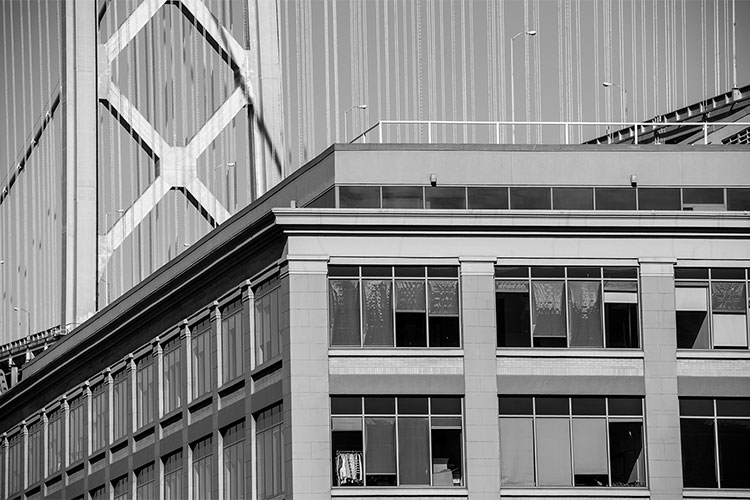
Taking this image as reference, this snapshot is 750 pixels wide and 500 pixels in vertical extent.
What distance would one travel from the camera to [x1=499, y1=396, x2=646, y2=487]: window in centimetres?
5997

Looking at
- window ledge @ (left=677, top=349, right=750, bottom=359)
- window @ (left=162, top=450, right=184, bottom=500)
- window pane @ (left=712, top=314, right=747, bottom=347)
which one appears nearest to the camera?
window ledge @ (left=677, top=349, right=750, bottom=359)

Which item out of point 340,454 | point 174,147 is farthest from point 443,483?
point 174,147

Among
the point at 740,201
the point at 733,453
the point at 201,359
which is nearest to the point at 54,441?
the point at 201,359

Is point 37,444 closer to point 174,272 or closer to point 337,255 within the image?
point 174,272

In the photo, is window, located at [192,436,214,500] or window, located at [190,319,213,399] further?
window, located at [190,319,213,399]

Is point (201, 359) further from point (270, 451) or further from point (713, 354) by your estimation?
point (713, 354)

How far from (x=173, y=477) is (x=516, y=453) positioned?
15940 mm

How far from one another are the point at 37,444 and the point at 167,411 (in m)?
21.9

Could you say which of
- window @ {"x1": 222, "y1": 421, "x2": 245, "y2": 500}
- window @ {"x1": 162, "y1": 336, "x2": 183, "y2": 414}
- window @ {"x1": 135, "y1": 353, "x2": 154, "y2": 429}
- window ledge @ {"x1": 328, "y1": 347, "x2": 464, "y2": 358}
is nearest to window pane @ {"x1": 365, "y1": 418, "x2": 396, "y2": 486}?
window ledge @ {"x1": 328, "y1": 347, "x2": 464, "y2": 358}

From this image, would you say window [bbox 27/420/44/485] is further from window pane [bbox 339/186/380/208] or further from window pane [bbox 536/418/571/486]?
window pane [bbox 536/418/571/486]

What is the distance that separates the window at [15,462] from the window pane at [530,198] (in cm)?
3885

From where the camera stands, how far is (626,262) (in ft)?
202

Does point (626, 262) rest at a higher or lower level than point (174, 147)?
lower

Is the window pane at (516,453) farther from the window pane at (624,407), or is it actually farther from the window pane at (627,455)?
the window pane at (624,407)
